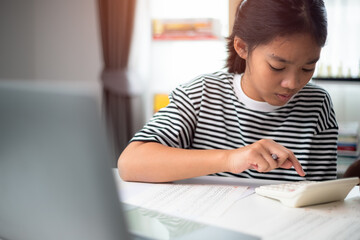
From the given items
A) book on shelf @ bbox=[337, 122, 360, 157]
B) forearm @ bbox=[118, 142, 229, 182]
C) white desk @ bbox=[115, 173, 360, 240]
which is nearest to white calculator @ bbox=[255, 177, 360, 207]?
white desk @ bbox=[115, 173, 360, 240]

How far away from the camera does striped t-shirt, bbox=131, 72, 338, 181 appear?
4.32 feet

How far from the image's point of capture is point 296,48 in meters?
1.10

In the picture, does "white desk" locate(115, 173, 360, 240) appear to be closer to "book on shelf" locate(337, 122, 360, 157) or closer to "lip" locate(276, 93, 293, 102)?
"lip" locate(276, 93, 293, 102)

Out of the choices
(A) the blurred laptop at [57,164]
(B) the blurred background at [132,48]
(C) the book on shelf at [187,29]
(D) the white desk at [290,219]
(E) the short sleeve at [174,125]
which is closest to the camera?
(A) the blurred laptop at [57,164]

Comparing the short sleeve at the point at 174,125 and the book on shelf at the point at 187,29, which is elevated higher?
the book on shelf at the point at 187,29

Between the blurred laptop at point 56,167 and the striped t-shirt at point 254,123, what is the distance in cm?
77

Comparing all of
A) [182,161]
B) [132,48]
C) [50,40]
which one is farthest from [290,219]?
[50,40]

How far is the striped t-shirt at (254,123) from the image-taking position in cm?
132

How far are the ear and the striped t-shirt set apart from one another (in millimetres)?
107

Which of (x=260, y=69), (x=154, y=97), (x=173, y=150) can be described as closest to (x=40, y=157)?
(x=173, y=150)

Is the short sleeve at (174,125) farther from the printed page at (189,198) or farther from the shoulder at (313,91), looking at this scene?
the shoulder at (313,91)

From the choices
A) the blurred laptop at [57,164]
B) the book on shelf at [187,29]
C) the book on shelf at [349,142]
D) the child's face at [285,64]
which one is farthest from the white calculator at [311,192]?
the book on shelf at [187,29]

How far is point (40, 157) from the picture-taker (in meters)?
0.48

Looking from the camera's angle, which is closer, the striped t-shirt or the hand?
the hand
